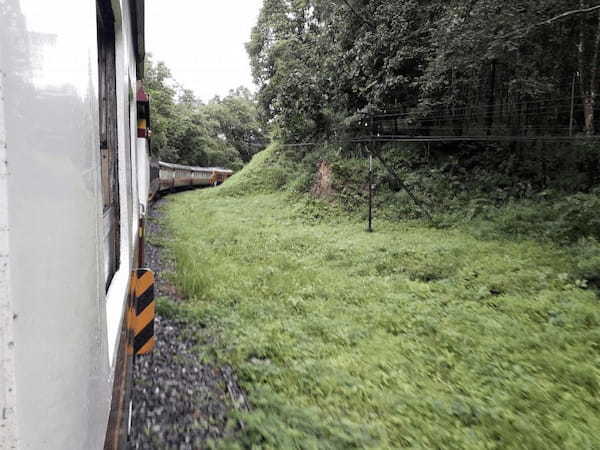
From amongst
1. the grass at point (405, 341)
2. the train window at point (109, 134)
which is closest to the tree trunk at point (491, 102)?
the grass at point (405, 341)

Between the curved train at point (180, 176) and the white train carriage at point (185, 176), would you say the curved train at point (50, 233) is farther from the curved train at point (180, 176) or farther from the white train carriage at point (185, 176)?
the white train carriage at point (185, 176)

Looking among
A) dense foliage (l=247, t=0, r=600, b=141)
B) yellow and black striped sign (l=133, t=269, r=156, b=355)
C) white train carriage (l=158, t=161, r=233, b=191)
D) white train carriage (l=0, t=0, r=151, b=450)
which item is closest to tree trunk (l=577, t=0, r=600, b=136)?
dense foliage (l=247, t=0, r=600, b=141)

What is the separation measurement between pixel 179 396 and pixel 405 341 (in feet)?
7.41

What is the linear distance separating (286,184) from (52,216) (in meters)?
17.0

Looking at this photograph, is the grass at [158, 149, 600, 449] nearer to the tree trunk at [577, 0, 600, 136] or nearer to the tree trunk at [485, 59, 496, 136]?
the tree trunk at [577, 0, 600, 136]

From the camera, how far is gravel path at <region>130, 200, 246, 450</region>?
2.51 meters

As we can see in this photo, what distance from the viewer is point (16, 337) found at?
18.1 inches

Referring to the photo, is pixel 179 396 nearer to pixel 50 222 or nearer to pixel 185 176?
pixel 50 222

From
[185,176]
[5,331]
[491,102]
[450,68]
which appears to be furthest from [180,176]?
[5,331]

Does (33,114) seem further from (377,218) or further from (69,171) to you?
(377,218)

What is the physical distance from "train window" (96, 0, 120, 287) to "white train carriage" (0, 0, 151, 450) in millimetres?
1339

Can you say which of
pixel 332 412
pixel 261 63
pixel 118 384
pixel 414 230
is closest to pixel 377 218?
pixel 414 230

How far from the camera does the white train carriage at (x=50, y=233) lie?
0.45 meters

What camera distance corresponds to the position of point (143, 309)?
9.11ft
